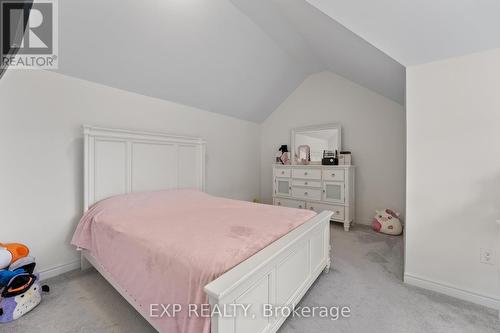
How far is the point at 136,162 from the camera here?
2.51 meters

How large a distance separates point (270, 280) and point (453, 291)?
5.58 feet

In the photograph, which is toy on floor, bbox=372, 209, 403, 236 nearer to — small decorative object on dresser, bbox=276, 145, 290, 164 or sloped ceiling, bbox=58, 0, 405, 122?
sloped ceiling, bbox=58, 0, 405, 122

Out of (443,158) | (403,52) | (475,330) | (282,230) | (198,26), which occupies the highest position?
(198,26)

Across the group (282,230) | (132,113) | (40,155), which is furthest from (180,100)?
(282,230)

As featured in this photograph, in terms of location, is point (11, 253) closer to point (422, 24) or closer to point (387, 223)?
point (422, 24)

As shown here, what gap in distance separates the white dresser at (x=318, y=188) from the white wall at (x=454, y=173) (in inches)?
55.1

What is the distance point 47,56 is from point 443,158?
12.1 feet

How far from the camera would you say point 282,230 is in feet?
5.22

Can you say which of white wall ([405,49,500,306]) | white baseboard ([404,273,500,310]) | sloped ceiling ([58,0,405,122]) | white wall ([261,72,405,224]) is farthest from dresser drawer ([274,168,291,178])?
white baseboard ([404,273,500,310])

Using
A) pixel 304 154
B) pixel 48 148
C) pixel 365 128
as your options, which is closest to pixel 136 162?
pixel 48 148

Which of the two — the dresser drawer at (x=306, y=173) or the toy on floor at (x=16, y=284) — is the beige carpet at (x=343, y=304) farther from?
the dresser drawer at (x=306, y=173)

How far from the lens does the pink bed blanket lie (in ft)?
3.49

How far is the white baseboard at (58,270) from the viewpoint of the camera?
2000 millimetres

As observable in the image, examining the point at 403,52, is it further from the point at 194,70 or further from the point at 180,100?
the point at 180,100
